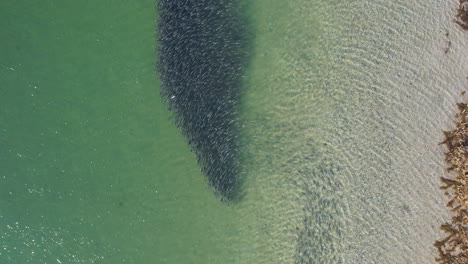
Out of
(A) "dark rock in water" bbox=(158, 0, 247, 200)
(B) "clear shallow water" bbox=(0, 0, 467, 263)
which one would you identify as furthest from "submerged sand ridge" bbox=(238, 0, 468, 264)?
(A) "dark rock in water" bbox=(158, 0, 247, 200)

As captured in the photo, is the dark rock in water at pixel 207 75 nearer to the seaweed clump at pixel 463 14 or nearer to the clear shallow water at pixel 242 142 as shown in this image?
the clear shallow water at pixel 242 142

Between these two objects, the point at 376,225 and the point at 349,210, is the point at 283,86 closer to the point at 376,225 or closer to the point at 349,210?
the point at 349,210

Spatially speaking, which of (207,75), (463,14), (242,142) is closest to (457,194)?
(463,14)

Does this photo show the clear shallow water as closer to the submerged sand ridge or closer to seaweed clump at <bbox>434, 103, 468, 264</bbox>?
the submerged sand ridge

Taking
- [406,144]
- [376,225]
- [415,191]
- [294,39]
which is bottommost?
[376,225]

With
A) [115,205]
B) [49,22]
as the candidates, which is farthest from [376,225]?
[49,22]

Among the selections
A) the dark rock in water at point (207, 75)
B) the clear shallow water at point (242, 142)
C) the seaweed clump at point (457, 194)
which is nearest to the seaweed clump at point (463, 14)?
the clear shallow water at point (242, 142)

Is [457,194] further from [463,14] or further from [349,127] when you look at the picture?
[463,14]
